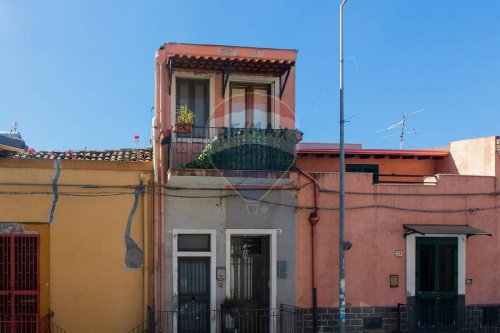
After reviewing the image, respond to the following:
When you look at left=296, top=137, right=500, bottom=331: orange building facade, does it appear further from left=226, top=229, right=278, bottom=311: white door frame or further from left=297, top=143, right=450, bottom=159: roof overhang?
left=297, top=143, right=450, bottom=159: roof overhang

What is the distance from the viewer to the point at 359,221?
12.6m

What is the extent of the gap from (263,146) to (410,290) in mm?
5281

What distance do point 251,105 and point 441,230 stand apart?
570 cm

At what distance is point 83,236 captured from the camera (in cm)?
1149

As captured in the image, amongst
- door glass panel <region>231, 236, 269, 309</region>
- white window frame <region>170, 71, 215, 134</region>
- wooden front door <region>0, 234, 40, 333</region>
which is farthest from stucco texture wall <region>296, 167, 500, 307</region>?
wooden front door <region>0, 234, 40, 333</region>

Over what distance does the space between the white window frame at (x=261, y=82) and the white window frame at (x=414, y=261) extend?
4546 mm

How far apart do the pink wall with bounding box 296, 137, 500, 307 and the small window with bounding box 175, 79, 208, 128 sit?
298cm

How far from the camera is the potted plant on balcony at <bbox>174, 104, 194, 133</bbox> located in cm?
Result: 1159

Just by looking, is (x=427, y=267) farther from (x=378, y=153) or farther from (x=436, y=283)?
(x=378, y=153)

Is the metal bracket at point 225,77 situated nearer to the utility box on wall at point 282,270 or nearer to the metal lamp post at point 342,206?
the metal lamp post at point 342,206

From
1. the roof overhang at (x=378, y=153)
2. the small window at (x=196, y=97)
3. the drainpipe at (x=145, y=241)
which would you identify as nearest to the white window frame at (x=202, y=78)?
the small window at (x=196, y=97)

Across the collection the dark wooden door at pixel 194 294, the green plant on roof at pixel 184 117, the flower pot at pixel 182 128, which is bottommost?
the dark wooden door at pixel 194 294

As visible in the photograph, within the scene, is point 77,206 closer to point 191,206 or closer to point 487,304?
point 191,206

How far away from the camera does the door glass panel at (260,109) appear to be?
12844 millimetres
